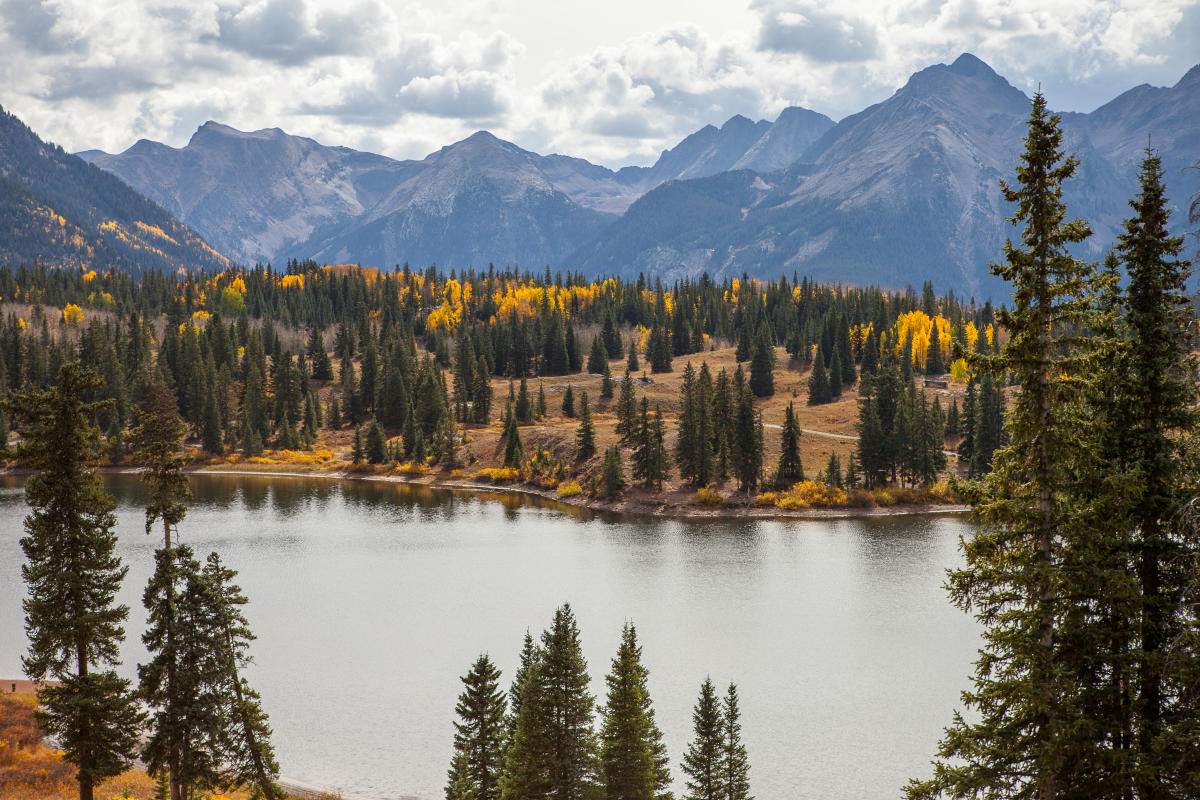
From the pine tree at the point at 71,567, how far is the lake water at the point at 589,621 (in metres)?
12.3

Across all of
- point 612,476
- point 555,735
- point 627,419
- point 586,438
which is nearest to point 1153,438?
point 555,735

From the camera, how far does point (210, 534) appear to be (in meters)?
91.5

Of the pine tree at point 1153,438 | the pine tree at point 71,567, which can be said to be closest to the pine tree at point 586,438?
the pine tree at point 71,567

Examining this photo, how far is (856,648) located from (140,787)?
1544 inches

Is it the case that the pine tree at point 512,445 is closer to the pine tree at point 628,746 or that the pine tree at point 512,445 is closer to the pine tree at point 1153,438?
the pine tree at point 628,746

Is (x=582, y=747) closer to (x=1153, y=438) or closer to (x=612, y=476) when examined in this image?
(x=1153, y=438)

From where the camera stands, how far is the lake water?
139 ft

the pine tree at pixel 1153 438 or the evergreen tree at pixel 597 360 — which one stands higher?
the evergreen tree at pixel 597 360

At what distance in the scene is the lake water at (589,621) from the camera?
1668 inches

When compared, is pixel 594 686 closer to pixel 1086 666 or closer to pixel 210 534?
pixel 1086 666

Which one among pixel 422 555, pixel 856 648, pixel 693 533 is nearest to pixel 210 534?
pixel 422 555

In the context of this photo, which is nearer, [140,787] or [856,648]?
[140,787]

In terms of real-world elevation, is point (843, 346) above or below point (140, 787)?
above

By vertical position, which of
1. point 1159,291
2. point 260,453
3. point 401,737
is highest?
point 1159,291
